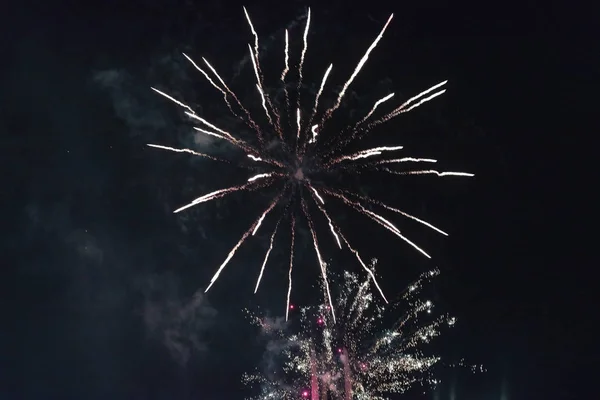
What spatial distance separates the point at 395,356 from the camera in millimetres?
24078

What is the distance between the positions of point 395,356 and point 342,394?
252 cm

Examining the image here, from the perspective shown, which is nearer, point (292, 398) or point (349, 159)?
point (349, 159)

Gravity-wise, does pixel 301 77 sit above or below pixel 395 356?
above

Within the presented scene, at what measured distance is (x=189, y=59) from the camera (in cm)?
2294

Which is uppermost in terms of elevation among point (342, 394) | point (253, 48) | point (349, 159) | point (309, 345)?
point (253, 48)

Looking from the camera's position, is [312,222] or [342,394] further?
[342,394]

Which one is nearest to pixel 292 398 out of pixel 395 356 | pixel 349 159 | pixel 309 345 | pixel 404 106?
pixel 309 345

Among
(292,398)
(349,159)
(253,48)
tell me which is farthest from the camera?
(292,398)

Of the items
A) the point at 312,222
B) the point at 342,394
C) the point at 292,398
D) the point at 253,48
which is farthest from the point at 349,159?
the point at 292,398

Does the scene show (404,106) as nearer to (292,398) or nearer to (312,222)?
(312,222)

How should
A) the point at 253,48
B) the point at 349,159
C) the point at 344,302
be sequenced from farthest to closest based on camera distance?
1. the point at 344,302
2. the point at 253,48
3. the point at 349,159

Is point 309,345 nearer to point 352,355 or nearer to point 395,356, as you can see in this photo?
point 352,355

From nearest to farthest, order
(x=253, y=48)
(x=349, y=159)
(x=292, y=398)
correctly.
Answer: (x=349, y=159), (x=253, y=48), (x=292, y=398)

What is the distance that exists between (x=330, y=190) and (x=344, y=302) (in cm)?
521
